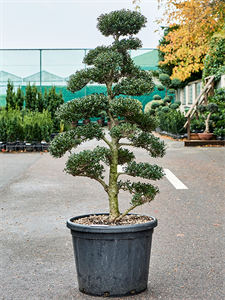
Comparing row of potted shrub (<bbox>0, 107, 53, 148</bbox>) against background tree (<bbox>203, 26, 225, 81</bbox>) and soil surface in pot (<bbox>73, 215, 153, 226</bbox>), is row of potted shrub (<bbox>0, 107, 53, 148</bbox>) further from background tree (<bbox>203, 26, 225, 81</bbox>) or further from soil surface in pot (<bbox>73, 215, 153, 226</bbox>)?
soil surface in pot (<bbox>73, 215, 153, 226</bbox>)

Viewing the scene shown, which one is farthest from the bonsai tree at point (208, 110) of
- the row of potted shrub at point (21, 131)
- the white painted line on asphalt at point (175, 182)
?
the white painted line on asphalt at point (175, 182)

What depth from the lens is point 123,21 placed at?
3887 millimetres

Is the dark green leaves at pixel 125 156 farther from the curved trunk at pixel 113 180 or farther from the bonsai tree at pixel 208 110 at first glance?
the bonsai tree at pixel 208 110

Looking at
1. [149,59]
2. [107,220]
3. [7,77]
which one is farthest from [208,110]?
[7,77]

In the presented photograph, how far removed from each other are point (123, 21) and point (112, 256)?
2.12 meters

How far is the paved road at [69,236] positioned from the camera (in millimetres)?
3506

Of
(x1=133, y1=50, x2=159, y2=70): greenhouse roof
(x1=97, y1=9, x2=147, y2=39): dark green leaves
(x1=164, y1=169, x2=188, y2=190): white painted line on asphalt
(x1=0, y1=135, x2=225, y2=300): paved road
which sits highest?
(x1=133, y1=50, x2=159, y2=70): greenhouse roof

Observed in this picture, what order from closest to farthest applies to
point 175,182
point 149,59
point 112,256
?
1. point 112,256
2. point 175,182
3. point 149,59

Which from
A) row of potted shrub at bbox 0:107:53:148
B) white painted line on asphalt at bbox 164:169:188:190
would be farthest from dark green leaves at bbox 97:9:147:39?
row of potted shrub at bbox 0:107:53:148

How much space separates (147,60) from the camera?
3578cm

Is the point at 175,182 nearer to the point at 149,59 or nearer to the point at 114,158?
the point at 114,158

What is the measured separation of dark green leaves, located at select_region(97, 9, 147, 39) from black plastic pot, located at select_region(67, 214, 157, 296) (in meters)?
1.84

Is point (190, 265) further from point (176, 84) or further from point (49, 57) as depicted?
point (49, 57)

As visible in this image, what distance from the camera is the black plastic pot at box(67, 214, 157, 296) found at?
3146 millimetres
